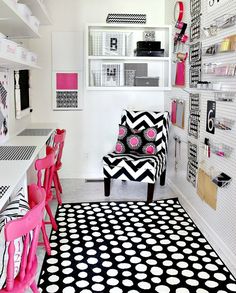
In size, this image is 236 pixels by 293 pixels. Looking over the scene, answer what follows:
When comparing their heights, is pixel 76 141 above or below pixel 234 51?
below

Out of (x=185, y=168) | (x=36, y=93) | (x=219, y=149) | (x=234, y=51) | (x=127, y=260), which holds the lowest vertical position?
(x=127, y=260)

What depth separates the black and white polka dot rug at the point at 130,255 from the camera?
2.38m

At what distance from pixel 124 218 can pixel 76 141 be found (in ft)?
5.46

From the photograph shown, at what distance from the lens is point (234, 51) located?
2.55m

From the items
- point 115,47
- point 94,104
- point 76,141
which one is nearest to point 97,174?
point 76,141

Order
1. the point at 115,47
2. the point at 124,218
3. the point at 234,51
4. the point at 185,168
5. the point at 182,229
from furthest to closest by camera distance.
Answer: the point at 115,47 → the point at 185,168 → the point at 124,218 → the point at 182,229 → the point at 234,51

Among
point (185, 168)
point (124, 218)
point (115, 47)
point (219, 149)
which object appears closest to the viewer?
point (219, 149)

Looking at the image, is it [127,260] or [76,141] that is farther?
[76,141]

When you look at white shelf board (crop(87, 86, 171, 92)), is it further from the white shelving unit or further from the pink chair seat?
the pink chair seat

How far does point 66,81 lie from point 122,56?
31.1 inches

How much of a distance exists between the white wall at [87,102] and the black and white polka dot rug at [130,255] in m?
1.25

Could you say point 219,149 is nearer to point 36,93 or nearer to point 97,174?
point 97,174

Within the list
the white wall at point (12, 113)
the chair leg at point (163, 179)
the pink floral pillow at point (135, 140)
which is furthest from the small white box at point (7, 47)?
the chair leg at point (163, 179)

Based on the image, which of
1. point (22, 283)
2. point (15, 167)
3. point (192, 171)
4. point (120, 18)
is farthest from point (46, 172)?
point (120, 18)
